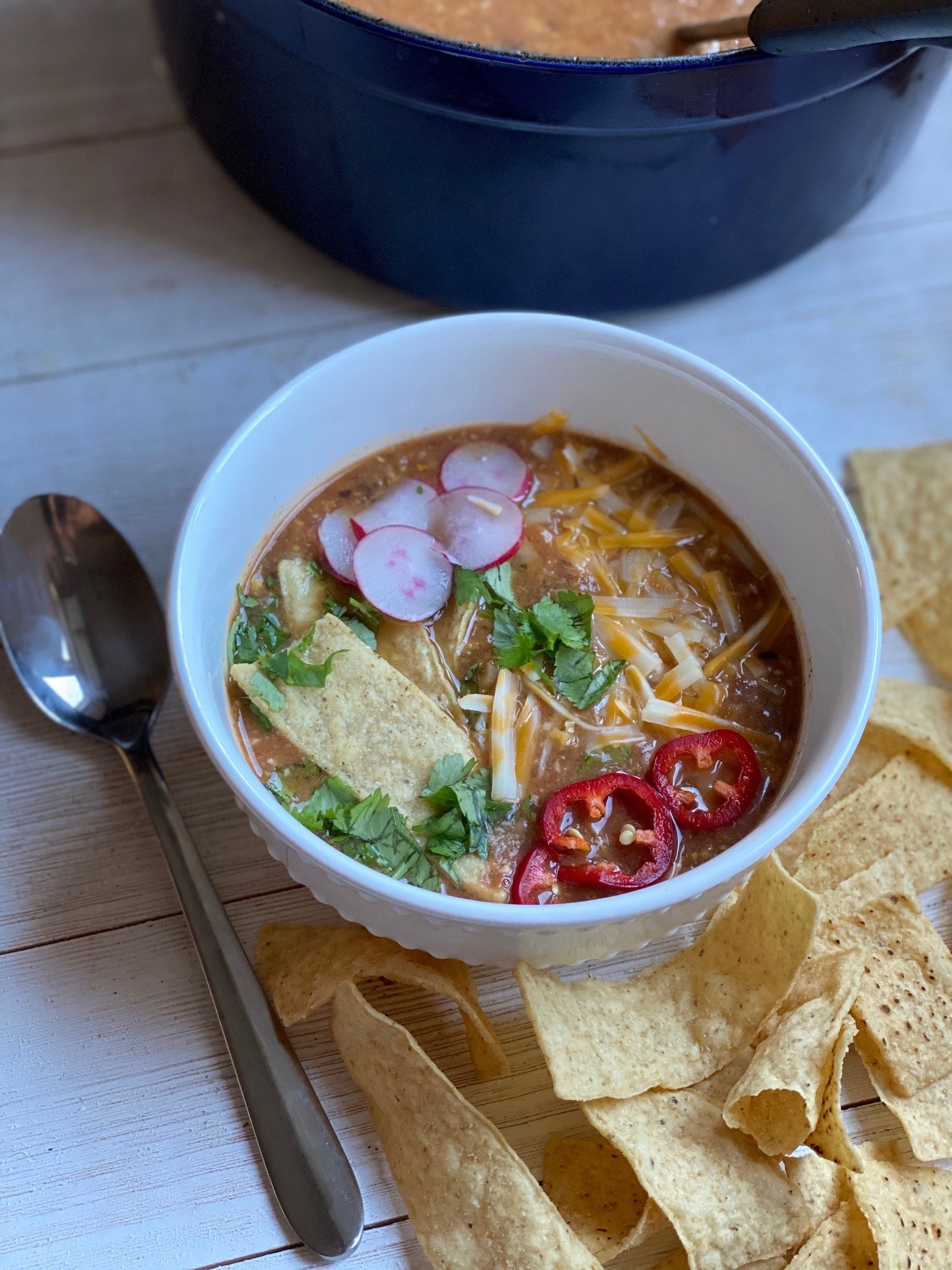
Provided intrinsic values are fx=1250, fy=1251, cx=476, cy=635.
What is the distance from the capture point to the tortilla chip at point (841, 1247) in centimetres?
157

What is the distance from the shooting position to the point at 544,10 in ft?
7.50

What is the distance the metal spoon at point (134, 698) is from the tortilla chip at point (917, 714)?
1053mm

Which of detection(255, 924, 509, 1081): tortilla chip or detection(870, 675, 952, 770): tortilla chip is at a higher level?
detection(870, 675, 952, 770): tortilla chip

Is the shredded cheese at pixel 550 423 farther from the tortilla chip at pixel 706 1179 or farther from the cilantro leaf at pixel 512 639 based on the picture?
the tortilla chip at pixel 706 1179

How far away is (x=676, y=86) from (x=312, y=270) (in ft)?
3.25

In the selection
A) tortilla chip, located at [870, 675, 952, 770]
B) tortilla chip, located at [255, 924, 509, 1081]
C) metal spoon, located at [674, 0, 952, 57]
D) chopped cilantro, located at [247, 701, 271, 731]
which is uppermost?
metal spoon, located at [674, 0, 952, 57]

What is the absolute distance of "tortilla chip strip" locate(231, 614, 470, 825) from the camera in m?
1.70

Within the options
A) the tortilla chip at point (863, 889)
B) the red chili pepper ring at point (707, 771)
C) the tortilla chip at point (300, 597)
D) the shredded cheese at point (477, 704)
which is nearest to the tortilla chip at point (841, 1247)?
the tortilla chip at point (863, 889)

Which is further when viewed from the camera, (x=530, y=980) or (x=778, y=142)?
(x=778, y=142)

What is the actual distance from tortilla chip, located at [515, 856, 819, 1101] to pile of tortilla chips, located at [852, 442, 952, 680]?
26.0 inches

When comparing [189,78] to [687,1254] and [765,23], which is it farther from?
[687,1254]

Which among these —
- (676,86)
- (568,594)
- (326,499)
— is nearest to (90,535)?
(326,499)

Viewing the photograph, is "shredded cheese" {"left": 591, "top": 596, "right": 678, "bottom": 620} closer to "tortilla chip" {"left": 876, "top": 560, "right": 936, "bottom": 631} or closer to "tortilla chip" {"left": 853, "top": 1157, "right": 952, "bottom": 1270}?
"tortilla chip" {"left": 876, "top": 560, "right": 936, "bottom": 631}

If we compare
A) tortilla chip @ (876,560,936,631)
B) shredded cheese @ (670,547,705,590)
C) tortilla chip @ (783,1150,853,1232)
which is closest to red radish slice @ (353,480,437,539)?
shredded cheese @ (670,547,705,590)
